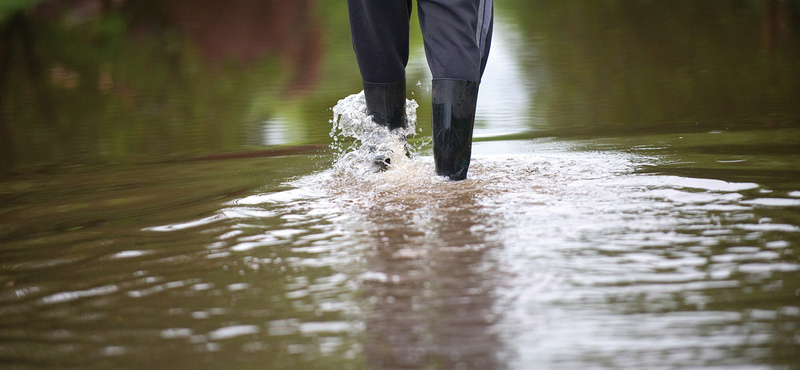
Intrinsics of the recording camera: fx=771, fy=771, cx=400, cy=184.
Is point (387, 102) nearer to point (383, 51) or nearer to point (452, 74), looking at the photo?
point (383, 51)

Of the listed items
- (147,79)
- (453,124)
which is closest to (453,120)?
(453,124)

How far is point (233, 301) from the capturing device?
0.98 metres

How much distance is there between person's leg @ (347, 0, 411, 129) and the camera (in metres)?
1.75

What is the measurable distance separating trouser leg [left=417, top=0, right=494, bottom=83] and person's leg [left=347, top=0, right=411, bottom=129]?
0.38ft

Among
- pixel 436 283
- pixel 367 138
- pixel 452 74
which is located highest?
pixel 452 74

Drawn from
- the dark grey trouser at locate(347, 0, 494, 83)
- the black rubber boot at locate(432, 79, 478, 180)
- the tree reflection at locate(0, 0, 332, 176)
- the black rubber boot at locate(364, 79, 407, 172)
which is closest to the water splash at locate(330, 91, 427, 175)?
the black rubber boot at locate(364, 79, 407, 172)

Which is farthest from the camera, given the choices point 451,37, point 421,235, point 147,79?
point 147,79

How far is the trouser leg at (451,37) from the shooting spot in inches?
63.6

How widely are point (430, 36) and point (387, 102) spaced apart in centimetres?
28

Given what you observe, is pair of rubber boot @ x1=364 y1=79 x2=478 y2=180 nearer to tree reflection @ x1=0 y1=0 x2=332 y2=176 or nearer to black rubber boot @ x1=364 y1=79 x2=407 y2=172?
black rubber boot @ x1=364 y1=79 x2=407 y2=172

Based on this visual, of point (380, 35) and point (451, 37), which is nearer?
point (451, 37)

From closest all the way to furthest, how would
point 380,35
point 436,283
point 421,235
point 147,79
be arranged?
point 436,283 < point 421,235 < point 380,35 < point 147,79

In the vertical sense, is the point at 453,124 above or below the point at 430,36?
below

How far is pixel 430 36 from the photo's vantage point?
1.64 meters
